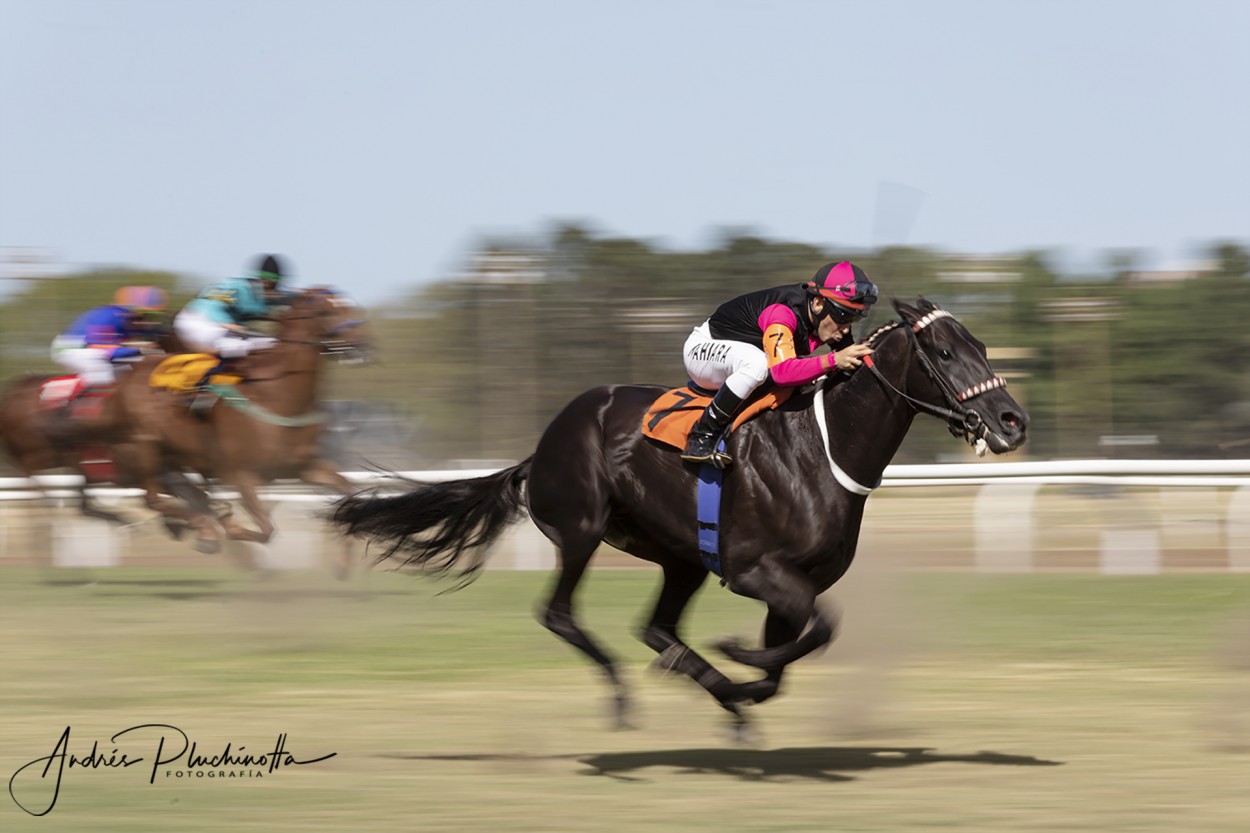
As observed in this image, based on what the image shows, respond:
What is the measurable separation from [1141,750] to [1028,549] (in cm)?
700

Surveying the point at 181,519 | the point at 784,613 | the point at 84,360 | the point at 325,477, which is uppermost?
the point at 784,613

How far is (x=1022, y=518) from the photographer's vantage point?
1352 centimetres

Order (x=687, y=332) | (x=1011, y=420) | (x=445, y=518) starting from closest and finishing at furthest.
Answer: (x=1011, y=420), (x=445, y=518), (x=687, y=332)

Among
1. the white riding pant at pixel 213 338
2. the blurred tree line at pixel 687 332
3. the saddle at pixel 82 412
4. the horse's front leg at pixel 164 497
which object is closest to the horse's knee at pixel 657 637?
the white riding pant at pixel 213 338

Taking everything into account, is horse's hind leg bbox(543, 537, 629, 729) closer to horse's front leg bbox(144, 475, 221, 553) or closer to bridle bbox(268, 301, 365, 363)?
bridle bbox(268, 301, 365, 363)

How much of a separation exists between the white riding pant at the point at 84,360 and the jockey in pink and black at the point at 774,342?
813 cm

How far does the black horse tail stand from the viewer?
7.48 metres

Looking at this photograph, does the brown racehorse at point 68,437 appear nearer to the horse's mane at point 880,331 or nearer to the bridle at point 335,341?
the bridle at point 335,341

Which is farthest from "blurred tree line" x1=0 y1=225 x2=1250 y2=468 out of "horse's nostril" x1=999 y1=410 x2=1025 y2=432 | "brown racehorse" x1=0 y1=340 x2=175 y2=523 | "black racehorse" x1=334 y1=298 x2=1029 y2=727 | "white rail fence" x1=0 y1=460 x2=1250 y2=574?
"horse's nostril" x1=999 y1=410 x2=1025 y2=432

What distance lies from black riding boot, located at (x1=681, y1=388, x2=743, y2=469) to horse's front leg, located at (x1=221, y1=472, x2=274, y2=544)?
5.81 m

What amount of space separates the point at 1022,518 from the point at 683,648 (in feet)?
25.2

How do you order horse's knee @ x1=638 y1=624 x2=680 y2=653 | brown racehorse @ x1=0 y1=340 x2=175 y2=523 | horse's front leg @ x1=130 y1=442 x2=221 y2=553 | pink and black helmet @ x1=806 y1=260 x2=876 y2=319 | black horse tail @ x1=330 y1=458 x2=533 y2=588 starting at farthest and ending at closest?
1. brown racehorse @ x1=0 y1=340 x2=175 y2=523
2. horse's front leg @ x1=130 y1=442 x2=221 y2=553
3. black horse tail @ x1=330 y1=458 x2=533 y2=588
4. horse's knee @ x1=638 y1=624 x2=680 y2=653
5. pink and black helmet @ x1=806 y1=260 x2=876 y2=319

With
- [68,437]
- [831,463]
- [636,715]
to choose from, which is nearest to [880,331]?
[831,463]

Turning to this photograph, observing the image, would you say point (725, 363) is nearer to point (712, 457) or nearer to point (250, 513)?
point (712, 457)
